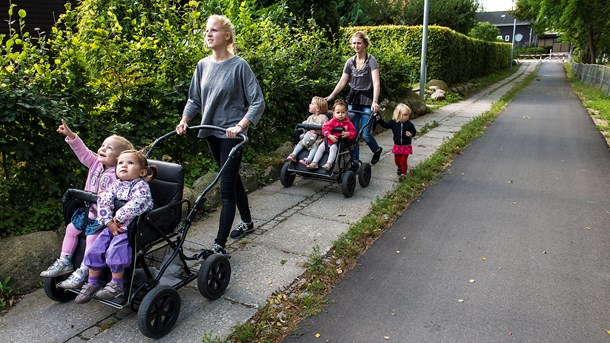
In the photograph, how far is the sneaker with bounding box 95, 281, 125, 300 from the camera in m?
3.03

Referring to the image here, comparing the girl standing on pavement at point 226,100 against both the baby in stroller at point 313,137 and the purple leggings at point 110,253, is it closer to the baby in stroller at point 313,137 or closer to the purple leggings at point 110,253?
the purple leggings at point 110,253

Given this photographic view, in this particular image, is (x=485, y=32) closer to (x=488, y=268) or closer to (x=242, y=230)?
(x=488, y=268)

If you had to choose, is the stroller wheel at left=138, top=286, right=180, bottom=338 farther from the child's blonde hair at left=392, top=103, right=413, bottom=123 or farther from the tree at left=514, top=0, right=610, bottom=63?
the tree at left=514, top=0, right=610, bottom=63

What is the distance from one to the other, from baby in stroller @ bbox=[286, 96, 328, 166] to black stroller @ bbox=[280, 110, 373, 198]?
6 centimetres

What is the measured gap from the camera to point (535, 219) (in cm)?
539

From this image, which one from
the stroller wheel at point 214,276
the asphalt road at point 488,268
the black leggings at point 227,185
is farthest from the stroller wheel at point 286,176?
the stroller wheel at point 214,276

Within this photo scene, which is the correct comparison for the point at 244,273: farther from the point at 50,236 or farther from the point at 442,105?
the point at 442,105

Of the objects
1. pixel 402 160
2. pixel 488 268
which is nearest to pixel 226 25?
pixel 488 268

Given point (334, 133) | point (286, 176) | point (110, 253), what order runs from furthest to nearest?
1. point (286, 176)
2. point (334, 133)
3. point (110, 253)

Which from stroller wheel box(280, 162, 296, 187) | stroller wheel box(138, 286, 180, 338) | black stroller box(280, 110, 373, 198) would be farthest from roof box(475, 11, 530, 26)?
stroller wheel box(138, 286, 180, 338)

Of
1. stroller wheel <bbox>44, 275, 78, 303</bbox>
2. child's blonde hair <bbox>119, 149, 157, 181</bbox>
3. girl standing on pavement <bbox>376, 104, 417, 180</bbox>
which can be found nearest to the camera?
child's blonde hair <bbox>119, 149, 157, 181</bbox>

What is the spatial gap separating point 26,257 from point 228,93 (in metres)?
2.08

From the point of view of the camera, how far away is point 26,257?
371 cm

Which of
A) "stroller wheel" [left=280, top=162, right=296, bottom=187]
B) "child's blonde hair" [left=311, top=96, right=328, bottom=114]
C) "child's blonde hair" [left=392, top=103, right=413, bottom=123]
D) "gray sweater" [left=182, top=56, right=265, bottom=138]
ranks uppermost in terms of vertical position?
"gray sweater" [left=182, top=56, right=265, bottom=138]
